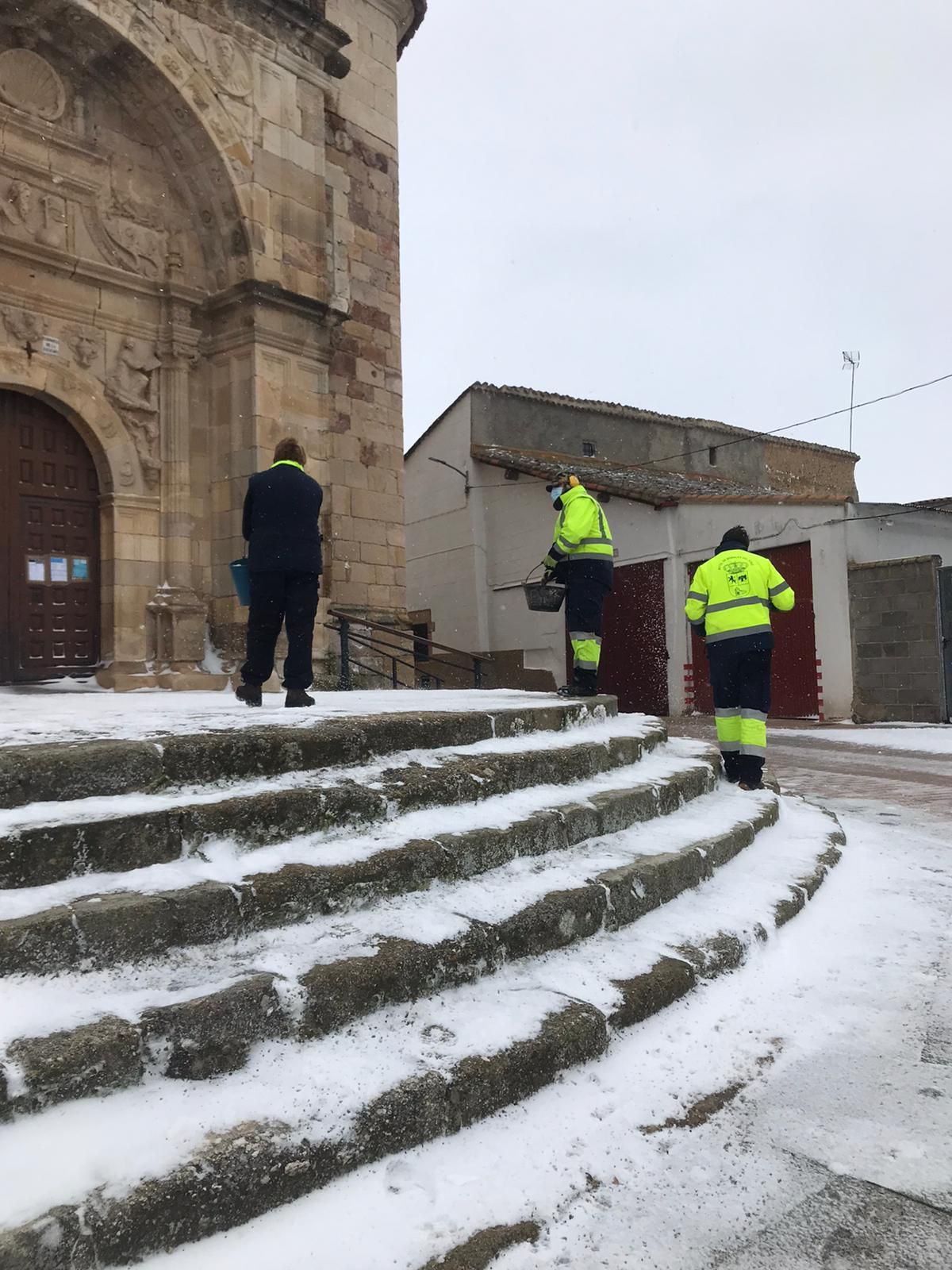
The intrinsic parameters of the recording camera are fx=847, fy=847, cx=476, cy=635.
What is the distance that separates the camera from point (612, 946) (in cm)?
266

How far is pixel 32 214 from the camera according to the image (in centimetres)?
682

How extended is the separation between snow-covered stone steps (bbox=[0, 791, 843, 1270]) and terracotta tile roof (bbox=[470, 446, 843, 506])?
39.6 ft

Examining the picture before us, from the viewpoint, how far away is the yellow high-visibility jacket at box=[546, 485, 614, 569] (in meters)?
6.00

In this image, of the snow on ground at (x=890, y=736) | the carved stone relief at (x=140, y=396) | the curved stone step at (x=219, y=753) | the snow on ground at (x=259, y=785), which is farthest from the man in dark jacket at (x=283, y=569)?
the snow on ground at (x=890, y=736)

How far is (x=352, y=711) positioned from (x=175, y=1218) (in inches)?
99.8

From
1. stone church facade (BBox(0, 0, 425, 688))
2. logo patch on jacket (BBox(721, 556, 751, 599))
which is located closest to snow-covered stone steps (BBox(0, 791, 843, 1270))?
logo patch on jacket (BBox(721, 556, 751, 599))

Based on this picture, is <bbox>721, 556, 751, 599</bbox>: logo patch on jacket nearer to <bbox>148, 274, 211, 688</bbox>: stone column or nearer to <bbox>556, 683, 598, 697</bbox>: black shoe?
<bbox>556, 683, 598, 697</bbox>: black shoe

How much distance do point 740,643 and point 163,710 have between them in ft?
10.7

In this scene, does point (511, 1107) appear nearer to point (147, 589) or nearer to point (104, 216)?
point (147, 589)

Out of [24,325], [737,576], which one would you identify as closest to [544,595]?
[737,576]

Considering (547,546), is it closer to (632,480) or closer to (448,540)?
(632,480)

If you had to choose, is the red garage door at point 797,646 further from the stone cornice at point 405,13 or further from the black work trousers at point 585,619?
the stone cornice at point 405,13

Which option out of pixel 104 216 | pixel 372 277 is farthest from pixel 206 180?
pixel 372 277

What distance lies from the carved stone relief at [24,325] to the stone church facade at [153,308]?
12 mm
